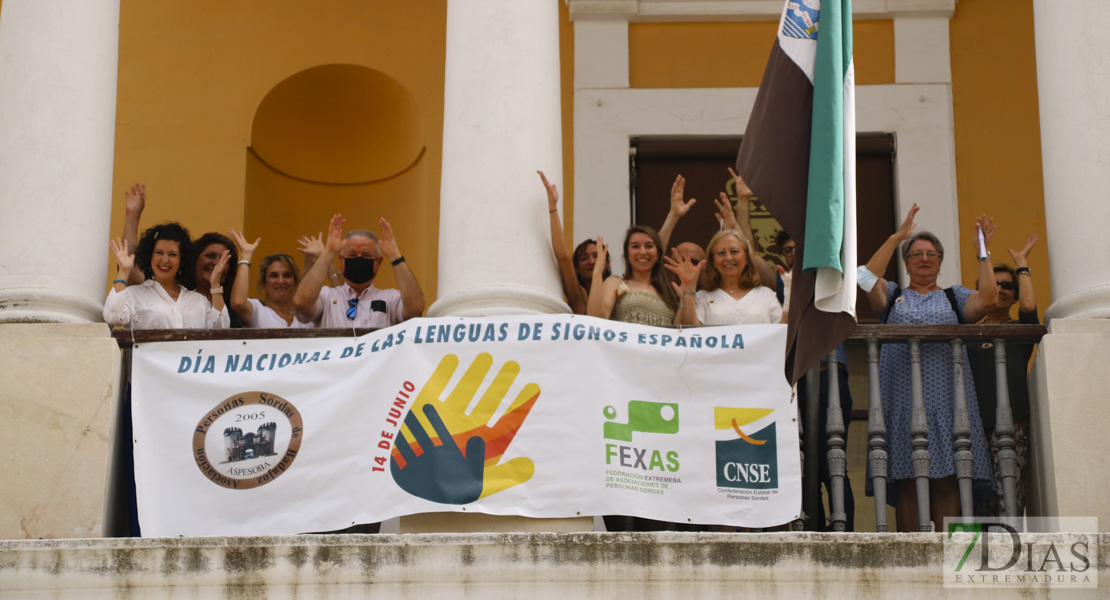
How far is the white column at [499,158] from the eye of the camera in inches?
357

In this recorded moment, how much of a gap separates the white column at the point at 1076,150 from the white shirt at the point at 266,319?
4.02 metres

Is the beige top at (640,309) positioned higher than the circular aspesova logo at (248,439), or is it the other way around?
the beige top at (640,309)

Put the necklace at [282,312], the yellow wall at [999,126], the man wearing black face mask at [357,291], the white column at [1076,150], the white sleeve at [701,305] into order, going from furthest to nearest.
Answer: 1. the yellow wall at [999,126]
2. the necklace at [282,312]
3. the man wearing black face mask at [357,291]
4. the white sleeve at [701,305]
5. the white column at [1076,150]

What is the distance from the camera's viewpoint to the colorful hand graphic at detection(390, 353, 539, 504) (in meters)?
Result: 8.54

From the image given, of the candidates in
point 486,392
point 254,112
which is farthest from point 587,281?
point 254,112

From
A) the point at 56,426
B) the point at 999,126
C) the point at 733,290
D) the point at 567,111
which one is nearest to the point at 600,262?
the point at 733,290

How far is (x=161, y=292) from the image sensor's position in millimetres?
9508

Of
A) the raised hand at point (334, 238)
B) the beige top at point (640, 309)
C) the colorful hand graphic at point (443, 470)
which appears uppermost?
the raised hand at point (334, 238)

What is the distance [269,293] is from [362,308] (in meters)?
0.63

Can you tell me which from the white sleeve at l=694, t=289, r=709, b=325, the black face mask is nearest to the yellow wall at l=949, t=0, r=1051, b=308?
the white sleeve at l=694, t=289, r=709, b=325

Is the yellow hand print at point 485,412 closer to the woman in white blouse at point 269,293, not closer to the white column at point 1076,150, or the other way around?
the woman in white blouse at point 269,293

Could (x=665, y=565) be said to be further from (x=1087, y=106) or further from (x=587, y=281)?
(x=1087, y=106)

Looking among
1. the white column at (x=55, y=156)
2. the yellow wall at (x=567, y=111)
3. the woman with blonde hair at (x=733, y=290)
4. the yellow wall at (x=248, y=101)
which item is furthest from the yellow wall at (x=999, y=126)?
the white column at (x=55, y=156)

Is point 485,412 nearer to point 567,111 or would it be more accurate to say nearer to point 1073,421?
point 1073,421
